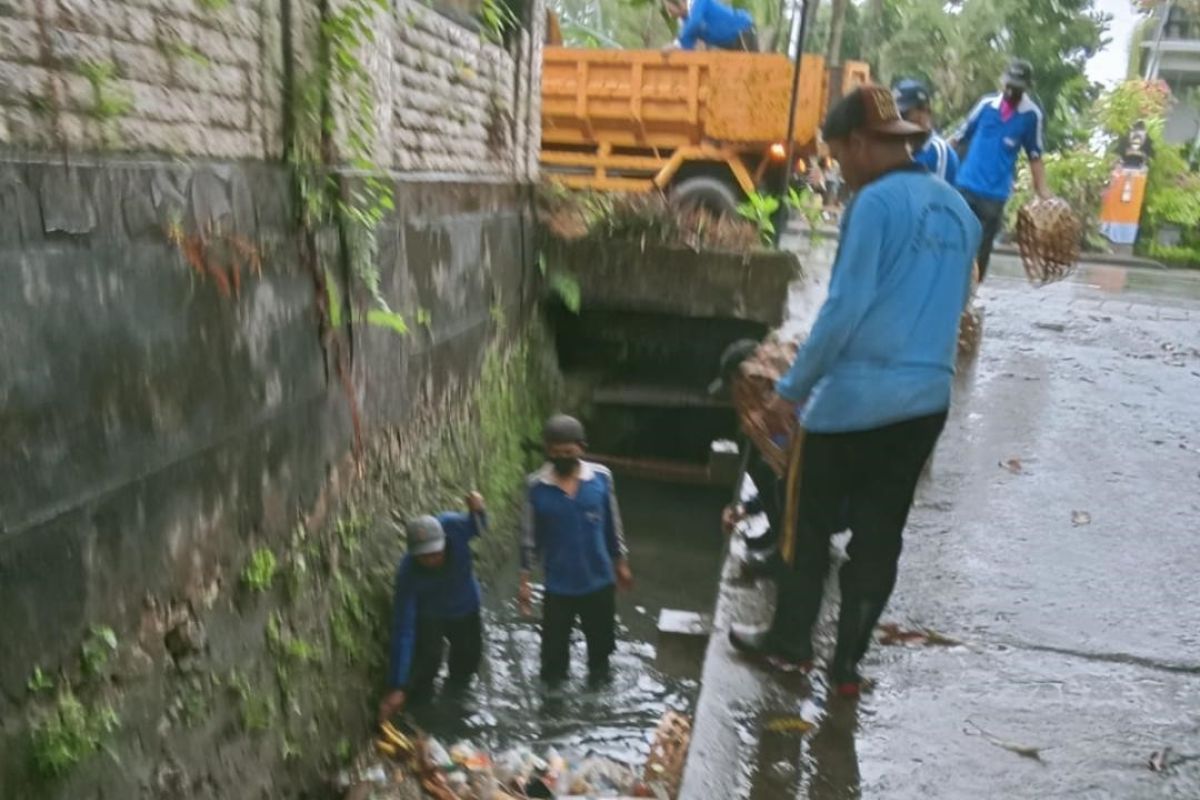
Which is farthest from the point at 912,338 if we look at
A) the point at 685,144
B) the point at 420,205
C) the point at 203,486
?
the point at 685,144

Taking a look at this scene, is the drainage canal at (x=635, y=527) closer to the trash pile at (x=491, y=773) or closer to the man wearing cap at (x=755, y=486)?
the trash pile at (x=491, y=773)

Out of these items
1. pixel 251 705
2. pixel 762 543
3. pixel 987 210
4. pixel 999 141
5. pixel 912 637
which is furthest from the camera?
pixel 987 210

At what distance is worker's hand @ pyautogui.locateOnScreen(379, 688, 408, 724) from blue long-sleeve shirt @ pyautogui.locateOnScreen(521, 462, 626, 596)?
33.6 inches

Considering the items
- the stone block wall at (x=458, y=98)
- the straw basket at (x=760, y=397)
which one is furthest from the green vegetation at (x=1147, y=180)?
the straw basket at (x=760, y=397)

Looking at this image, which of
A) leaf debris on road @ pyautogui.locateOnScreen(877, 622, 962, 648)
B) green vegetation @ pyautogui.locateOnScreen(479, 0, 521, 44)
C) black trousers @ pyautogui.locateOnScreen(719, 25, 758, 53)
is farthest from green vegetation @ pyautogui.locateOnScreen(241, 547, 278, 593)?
black trousers @ pyautogui.locateOnScreen(719, 25, 758, 53)

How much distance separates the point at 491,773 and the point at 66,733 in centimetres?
217

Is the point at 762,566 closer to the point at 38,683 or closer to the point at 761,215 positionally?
the point at 38,683

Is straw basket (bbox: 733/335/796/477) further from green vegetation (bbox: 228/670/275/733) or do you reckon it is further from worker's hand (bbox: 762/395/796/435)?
green vegetation (bbox: 228/670/275/733)

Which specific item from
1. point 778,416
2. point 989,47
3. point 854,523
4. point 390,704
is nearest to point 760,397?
point 778,416

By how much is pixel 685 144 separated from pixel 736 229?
11.5 feet

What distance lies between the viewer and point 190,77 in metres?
3.15

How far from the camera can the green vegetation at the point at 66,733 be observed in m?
2.42

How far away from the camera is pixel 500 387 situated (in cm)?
705

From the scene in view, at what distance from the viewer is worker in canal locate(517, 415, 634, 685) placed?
15.0 ft
